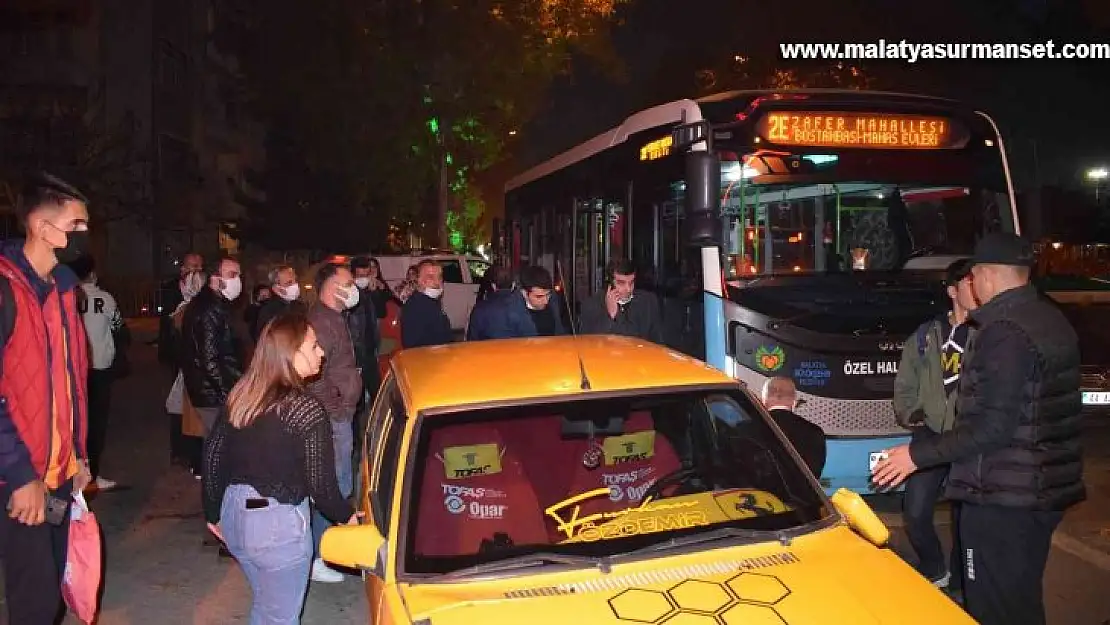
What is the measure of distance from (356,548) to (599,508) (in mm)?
960

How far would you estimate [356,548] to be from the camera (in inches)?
126

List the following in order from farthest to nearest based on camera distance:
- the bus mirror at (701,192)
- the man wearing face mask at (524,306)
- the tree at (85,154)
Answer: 1. the tree at (85,154)
2. the man wearing face mask at (524,306)
3. the bus mirror at (701,192)

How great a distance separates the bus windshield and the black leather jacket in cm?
374

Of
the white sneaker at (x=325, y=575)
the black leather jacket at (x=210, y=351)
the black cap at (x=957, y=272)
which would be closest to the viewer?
the black cap at (x=957, y=272)

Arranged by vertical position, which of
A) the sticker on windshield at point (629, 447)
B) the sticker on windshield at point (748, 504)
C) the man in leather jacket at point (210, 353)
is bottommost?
the sticker on windshield at point (748, 504)

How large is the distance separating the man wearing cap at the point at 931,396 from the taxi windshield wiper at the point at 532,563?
9.64 feet

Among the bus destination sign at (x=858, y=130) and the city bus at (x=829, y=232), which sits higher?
the bus destination sign at (x=858, y=130)

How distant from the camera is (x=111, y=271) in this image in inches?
1207

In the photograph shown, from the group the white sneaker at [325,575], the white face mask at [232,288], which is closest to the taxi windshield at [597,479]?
the white sneaker at [325,575]

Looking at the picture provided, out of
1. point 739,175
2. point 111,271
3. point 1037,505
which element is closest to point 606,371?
point 1037,505

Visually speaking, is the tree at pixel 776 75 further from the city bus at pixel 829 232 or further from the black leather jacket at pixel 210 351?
the black leather jacket at pixel 210 351

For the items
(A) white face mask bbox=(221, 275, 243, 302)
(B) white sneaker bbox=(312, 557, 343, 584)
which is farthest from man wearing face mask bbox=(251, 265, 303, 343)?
(B) white sneaker bbox=(312, 557, 343, 584)

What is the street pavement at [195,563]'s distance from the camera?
17.7ft

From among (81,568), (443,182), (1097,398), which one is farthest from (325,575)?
(443,182)
